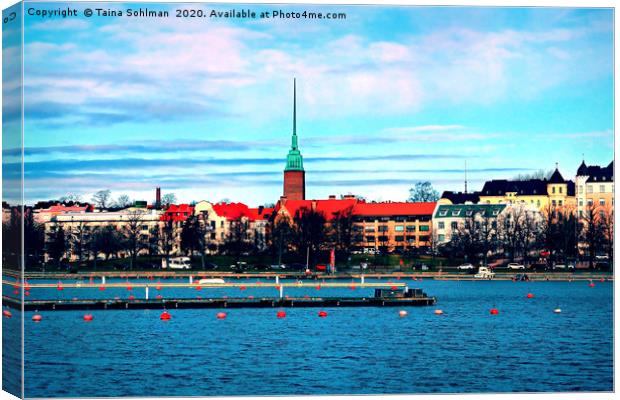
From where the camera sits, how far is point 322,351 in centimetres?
4397

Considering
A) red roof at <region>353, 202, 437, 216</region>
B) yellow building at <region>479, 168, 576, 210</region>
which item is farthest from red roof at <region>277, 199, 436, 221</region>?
yellow building at <region>479, 168, 576, 210</region>

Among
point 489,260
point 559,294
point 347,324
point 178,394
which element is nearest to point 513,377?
point 178,394

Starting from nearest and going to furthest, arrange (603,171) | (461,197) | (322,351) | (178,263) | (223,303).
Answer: (603,171), (322,351), (223,303), (178,263), (461,197)

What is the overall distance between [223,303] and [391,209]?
59245 mm

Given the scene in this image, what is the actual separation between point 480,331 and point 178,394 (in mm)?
20872

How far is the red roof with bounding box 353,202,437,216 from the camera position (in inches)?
4491

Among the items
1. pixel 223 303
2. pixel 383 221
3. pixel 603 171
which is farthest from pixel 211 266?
pixel 603 171

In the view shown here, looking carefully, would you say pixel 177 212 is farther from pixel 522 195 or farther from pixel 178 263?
pixel 522 195

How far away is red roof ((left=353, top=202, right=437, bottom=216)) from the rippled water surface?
4519 cm

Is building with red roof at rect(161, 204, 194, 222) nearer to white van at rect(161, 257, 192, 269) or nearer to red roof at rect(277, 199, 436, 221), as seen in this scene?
white van at rect(161, 257, 192, 269)

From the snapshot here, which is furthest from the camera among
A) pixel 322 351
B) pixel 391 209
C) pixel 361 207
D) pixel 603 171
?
pixel 391 209

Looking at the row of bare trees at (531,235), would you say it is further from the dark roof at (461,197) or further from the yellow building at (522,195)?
the dark roof at (461,197)

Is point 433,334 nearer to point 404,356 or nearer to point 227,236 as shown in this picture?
point 404,356

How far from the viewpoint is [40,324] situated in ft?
169
